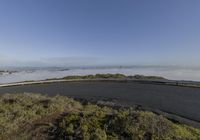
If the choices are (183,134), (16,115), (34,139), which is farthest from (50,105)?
(183,134)

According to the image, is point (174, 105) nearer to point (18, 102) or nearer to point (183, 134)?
point (183, 134)

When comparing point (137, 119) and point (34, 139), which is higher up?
point (137, 119)

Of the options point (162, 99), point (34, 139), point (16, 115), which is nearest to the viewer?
point (34, 139)

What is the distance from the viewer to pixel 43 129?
23.8 feet

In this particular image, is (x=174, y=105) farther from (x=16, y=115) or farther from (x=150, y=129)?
(x=16, y=115)

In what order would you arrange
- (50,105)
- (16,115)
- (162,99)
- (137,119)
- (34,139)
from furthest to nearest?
(162,99) → (50,105) → (16,115) → (137,119) → (34,139)

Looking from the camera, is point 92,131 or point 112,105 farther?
point 112,105

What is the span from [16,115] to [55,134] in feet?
8.98

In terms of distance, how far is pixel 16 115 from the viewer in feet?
28.5

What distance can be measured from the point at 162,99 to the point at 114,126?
9456 millimetres

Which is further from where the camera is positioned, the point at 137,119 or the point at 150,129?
the point at 137,119

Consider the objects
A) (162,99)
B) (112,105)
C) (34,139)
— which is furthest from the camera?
(162,99)

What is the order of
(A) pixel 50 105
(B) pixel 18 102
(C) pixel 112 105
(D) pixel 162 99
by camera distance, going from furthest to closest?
(D) pixel 162 99 < (C) pixel 112 105 < (B) pixel 18 102 < (A) pixel 50 105

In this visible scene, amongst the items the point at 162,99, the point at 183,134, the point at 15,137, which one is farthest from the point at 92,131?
the point at 162,99
